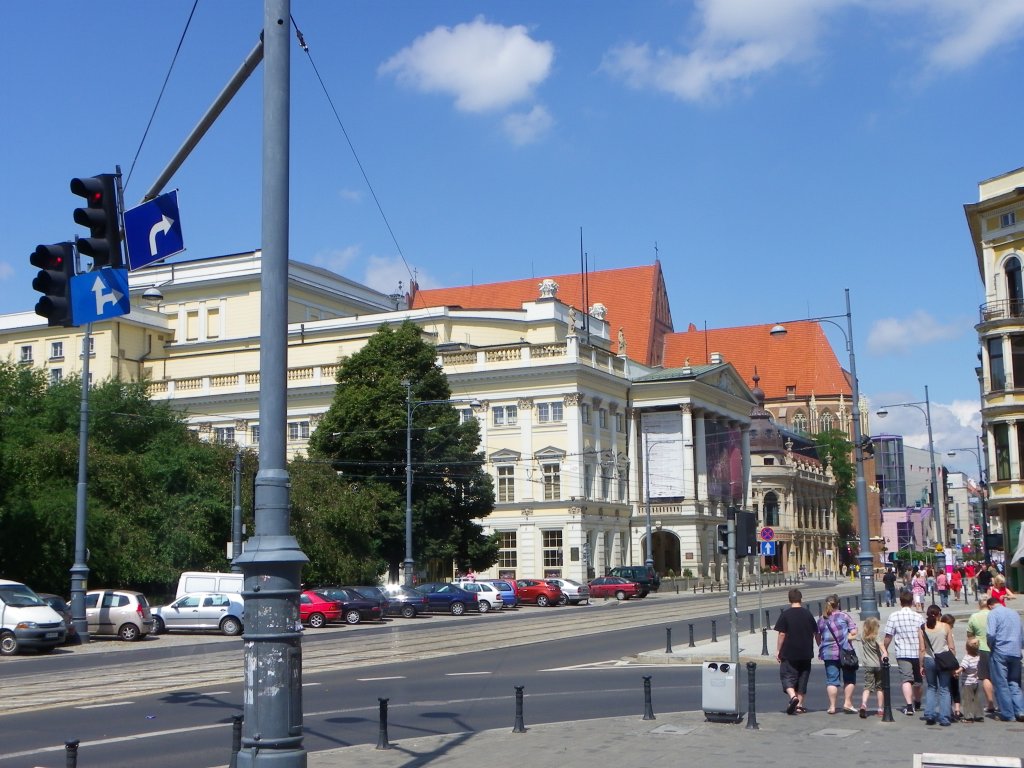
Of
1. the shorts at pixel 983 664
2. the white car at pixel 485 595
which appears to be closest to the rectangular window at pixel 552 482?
the white car at pixel 485 595

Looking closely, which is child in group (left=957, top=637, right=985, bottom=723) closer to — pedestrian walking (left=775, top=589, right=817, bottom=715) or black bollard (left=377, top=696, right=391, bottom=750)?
pedestrian walking (left=775, top=589, right=817, bottom=715)

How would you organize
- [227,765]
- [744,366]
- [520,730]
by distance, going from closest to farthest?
[227,765] < [520,730] < [744,366]

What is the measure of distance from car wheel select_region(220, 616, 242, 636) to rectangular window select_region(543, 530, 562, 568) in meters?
37.3

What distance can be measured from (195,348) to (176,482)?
36964 millimetres

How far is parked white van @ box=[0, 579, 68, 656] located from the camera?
3031cm

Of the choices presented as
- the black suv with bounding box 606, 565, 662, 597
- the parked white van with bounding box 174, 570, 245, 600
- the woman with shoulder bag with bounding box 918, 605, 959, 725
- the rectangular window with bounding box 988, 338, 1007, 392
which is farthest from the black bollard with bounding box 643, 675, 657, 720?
the black suv with bounding box 606, 565, 662, 597

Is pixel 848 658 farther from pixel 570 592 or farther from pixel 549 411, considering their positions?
pixel 549 411

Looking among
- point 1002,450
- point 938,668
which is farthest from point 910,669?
point 1002,450

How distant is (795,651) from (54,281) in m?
10.6

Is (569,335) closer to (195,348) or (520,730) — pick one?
(195,348)

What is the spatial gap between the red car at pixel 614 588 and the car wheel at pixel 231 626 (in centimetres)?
2987

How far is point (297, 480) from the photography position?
53.4m

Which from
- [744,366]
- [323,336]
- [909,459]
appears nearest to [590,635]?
[323,336]

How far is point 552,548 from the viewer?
2953 inches
